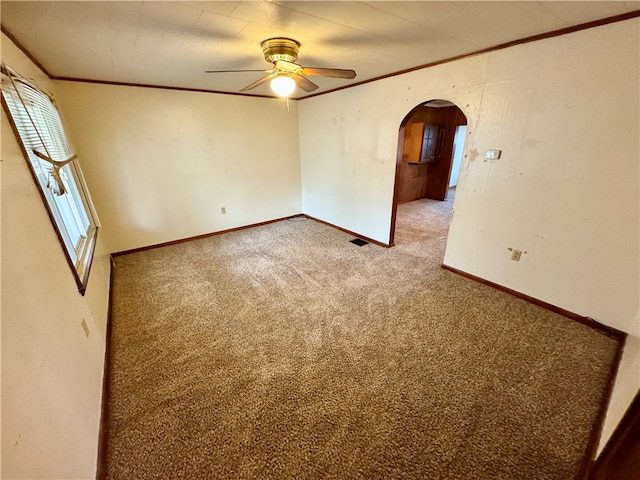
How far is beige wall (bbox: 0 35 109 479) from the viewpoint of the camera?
2.60ft

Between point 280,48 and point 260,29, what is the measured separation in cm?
22

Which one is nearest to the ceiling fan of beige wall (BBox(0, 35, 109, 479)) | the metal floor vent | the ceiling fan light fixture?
the ceiling fan light fixture

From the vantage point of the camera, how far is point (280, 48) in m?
1.90

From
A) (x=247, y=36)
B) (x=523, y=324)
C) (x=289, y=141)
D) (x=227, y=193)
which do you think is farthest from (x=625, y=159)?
(x=227, y=193)

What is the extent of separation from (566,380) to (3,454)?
2.58 m

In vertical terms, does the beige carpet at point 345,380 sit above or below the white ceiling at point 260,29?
below

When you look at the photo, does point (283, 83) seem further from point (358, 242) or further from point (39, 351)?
point (358, 242)

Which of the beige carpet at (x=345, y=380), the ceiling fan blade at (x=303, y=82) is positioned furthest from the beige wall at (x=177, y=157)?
the ceiling fan blade at (x=303, y=82)

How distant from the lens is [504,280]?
2512 millimetres

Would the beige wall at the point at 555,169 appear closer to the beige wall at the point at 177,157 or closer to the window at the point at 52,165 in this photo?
the beige wall at the point at 177,157

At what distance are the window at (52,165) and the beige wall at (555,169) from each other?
122 inches

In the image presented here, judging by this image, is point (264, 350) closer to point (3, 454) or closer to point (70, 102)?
point (3, 454)

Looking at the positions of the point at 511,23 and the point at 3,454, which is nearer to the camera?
the point at 3,454

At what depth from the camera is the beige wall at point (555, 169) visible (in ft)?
5.59
